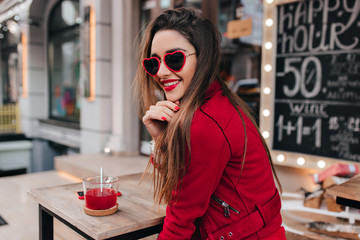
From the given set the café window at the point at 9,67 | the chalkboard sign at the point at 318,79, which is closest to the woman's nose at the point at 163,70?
the chalkboard sign at the point at 318,79

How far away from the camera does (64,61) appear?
814 centimetres

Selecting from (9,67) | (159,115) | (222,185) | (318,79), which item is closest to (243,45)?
(318,79)

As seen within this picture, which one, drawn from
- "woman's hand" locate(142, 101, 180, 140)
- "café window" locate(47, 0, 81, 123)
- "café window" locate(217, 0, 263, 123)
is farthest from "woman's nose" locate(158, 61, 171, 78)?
"café window" locate(47, 0, 81, 123)

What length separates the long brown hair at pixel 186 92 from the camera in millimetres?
1189

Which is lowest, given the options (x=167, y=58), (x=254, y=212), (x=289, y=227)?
(x=289, y=227)

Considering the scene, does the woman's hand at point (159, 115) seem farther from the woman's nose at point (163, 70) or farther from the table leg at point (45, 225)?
the table leg at point (45, 225)

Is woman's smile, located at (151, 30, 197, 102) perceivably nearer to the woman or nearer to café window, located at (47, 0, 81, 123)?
the woman

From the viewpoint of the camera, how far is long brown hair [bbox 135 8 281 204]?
1189 millimetres

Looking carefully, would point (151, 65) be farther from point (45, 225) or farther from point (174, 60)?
point (45, 225)

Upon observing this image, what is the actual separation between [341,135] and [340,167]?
30cm

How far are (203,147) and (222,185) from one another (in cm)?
19

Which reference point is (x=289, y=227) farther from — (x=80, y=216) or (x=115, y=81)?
(x=115, y=81)

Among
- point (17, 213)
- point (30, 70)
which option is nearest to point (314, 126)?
point (17, 213)

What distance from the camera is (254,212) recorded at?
123 centimetres
